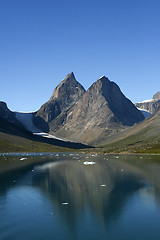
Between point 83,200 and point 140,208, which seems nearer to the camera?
point 140,208

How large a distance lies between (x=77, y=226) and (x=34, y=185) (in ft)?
110

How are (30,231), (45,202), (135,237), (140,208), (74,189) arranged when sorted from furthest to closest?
(74,189) < (45,202) < (140,208) < (30,231) < (135,237)

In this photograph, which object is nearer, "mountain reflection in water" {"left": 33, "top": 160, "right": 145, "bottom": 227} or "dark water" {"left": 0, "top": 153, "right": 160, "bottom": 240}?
"dark water" {"left": 0, "top": 153, "right": 160, "bottom": 240}

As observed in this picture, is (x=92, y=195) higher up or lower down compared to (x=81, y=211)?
higher up

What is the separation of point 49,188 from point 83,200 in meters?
15.1

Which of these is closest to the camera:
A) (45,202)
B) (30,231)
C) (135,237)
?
(135,237)

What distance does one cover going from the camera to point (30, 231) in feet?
103

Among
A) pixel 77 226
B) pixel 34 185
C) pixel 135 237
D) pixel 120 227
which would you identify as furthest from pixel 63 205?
pixel 34 185

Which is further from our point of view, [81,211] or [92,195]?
[92,195]

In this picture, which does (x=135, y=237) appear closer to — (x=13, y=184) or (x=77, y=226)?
(x=77, y=226)

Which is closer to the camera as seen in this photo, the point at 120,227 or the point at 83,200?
the point at 120,227

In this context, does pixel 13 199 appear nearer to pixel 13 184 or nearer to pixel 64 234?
pixel 13 184

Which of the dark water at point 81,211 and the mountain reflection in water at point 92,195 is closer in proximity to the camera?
the dark water at point 81,211

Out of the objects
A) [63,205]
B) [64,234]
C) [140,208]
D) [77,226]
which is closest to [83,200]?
[63,205]
